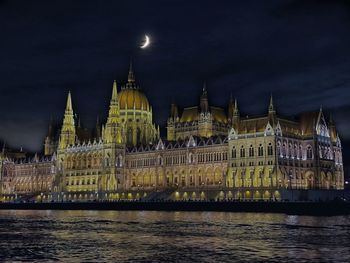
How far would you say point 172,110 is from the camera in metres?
170

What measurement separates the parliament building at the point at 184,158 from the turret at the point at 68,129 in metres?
0.32

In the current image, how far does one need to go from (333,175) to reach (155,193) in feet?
145

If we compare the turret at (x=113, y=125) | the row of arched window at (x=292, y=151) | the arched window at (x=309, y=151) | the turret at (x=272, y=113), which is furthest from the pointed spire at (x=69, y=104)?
the arched window at (x=309, y=151)

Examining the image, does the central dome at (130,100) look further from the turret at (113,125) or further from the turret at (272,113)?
the turret at (272,113)

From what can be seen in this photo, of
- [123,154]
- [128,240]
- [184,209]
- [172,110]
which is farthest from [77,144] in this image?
[128,240]

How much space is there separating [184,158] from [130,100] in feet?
129

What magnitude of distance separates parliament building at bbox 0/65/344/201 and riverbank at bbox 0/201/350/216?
16866mm

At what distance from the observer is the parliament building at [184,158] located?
12738cm

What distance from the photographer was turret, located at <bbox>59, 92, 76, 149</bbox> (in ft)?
584

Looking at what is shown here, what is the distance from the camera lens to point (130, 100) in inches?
6973

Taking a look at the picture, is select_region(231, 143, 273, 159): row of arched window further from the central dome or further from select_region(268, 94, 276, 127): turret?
the central dome

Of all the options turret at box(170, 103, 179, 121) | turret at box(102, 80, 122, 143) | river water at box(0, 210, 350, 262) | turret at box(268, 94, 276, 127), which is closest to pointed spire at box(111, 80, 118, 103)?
turret at box(102, 80, 122, 143)

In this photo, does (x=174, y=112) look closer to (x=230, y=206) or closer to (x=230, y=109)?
(x=230, y=109)

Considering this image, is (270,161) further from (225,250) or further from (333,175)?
(225,250)
